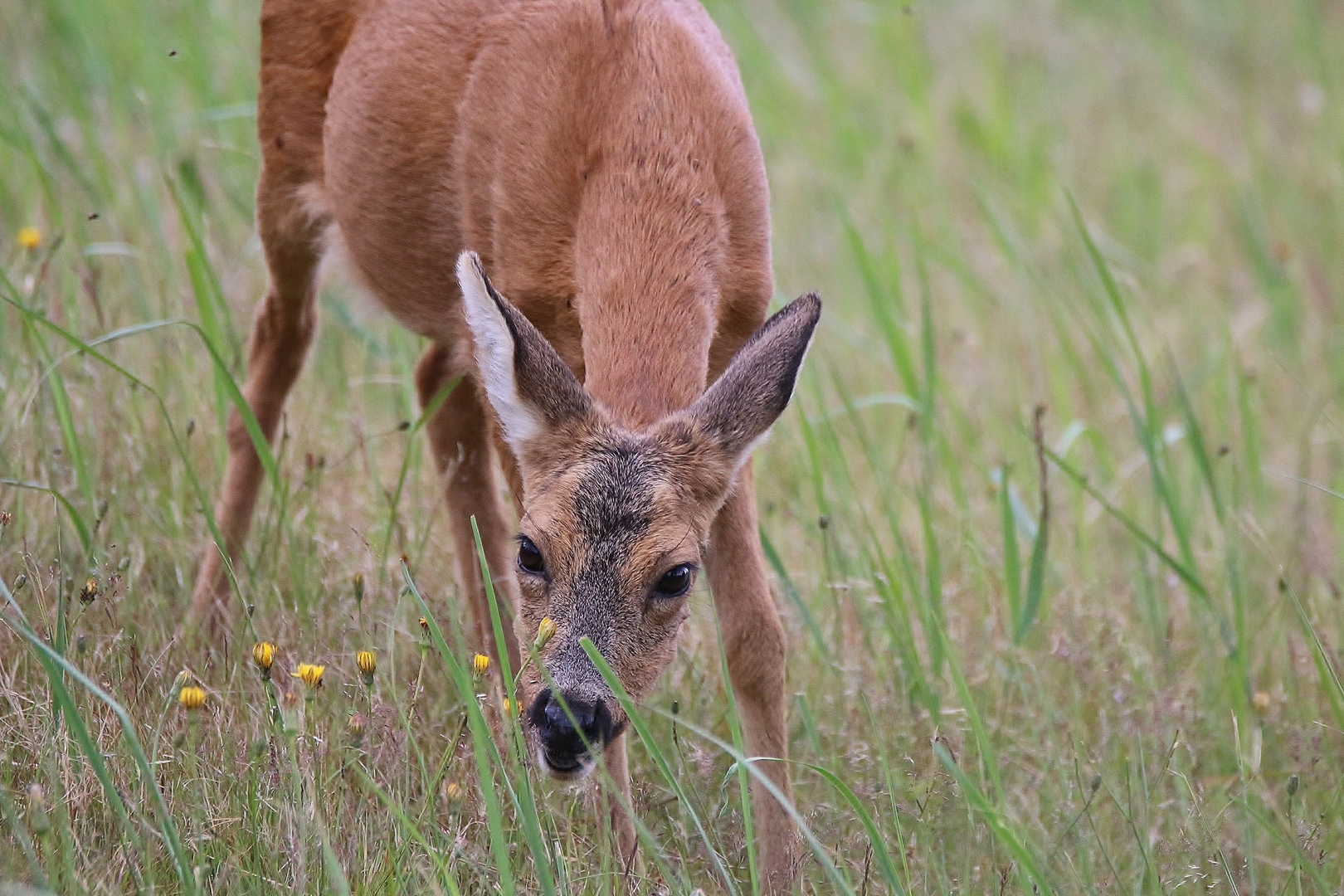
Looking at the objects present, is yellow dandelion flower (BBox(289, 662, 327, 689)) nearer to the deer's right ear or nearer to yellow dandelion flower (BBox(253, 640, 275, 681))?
yellow dandelion flower (BBox(253, 640, 275, 681))

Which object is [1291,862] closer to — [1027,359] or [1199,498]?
[1199,498]

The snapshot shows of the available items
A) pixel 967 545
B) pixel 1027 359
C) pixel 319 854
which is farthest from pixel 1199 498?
pixel 319 854

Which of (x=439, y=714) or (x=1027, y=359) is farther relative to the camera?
(x=1027, y=359)

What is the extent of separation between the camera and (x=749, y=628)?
13.8ft

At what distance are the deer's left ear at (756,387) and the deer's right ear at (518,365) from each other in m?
0.28

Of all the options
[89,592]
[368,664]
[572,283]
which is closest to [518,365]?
[572,283]

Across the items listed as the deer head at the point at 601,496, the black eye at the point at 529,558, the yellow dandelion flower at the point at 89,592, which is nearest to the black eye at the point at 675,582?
the deer head at the point at 601,496

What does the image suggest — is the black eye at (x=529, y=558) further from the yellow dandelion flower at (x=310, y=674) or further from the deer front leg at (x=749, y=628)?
the deer front leg at (x=749, y=628)

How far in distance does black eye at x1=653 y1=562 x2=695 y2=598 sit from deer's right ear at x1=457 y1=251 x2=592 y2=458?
0.41 meters

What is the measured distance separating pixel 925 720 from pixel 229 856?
2.00 metres

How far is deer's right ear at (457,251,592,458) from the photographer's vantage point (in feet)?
11.3

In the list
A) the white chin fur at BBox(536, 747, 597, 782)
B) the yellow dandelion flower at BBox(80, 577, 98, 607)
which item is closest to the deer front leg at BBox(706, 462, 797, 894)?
the white chin fur at BBox(536, 747, 597, 782)

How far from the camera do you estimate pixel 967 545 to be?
5.25 m

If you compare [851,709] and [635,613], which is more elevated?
[635,613]
